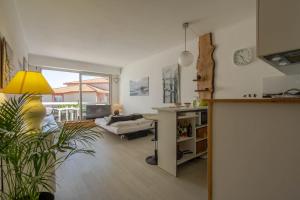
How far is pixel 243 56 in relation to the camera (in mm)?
2979

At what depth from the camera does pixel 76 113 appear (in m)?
6.39

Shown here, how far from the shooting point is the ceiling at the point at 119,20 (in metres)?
2.41

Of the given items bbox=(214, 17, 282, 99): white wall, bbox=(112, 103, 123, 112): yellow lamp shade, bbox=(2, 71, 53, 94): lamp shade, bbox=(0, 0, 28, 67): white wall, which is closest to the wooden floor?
bbox=(2, 71, 53, 94): lamp shade

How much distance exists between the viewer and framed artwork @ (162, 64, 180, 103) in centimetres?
438

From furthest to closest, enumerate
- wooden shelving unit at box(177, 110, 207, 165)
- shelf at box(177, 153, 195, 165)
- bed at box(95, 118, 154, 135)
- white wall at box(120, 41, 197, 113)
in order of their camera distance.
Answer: white wall at box(120, 41, 197, 113), bed at box(95, 118, 154, 135), wooden shelving unit at box(177, 110, 207, 165), shelf at box(177, 153, 195, 165)

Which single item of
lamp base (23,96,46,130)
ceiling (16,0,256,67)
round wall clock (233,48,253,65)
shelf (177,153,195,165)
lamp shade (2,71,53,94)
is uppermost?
ceiling (16,0,256,67)

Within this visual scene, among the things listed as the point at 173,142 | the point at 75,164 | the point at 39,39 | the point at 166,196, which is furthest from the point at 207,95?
Result: the point at 39,39

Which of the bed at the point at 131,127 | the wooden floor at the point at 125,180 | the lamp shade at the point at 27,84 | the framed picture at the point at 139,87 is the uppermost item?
the framed picture at the point at 139,87

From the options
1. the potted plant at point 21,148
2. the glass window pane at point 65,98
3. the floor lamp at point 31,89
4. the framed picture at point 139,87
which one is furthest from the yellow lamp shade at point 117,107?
the potted plant at point 21,148

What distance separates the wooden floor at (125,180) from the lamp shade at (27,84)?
4.07 feet

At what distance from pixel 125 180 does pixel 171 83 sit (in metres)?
2.98

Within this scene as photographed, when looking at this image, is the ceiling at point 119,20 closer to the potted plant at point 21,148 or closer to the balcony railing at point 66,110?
the potted plant at point 21,148

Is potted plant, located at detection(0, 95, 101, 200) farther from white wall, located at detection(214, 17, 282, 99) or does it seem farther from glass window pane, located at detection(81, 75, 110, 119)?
glass window pane, located at detection(81, 75, 110, 119)

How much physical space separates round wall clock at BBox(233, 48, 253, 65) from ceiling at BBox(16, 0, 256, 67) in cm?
57
